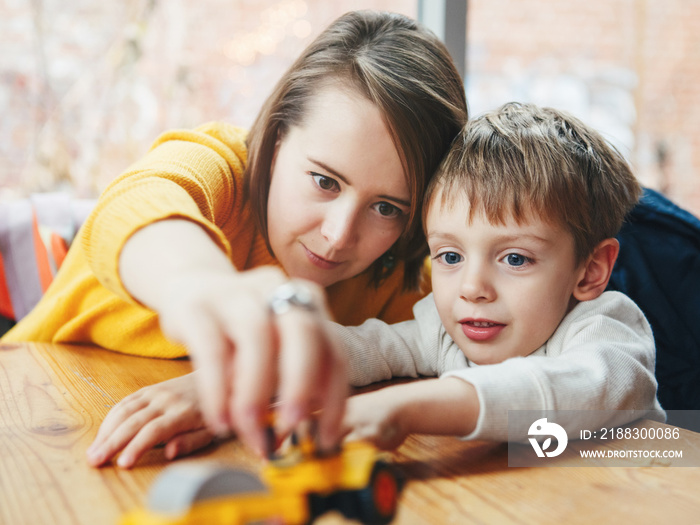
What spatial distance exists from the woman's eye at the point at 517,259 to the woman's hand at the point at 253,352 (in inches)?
20.2

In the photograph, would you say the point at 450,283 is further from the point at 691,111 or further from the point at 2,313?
the point at 691,111

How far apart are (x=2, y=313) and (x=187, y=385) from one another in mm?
965

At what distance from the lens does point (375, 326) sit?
977 mm

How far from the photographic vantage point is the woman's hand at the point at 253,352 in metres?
0.35

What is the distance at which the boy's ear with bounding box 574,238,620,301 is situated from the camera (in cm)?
89

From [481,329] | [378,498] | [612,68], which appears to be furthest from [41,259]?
[612,68]

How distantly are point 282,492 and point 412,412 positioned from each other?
27 centimetres

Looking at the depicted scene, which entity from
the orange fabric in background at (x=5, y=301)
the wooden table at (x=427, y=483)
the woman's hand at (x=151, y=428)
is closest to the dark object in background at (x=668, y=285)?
the wooden table at (x=427, y=483)

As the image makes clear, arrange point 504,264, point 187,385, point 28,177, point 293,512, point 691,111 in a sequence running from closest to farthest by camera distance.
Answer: point 293,512 → point 187,385 → point 504,264 → point 28,177 → point 691,111

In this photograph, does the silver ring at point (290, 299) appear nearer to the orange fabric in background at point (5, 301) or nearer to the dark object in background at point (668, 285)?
the dark object in background at point (668, 285)

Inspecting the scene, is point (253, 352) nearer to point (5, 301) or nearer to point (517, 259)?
point (517, 259)

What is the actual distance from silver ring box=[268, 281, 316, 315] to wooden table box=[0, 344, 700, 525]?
7.6 inches

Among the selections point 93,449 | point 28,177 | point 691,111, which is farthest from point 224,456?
point 691,111

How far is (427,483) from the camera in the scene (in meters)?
0.55
